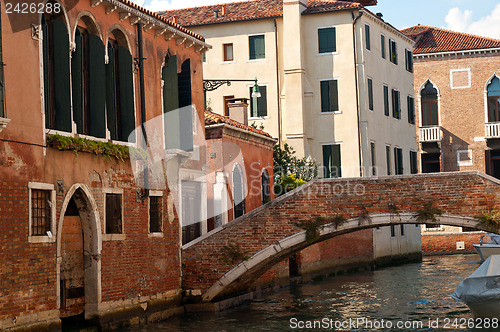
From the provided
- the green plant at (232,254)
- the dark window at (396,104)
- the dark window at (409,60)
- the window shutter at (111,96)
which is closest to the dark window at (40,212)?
the window shutter at (111,96)

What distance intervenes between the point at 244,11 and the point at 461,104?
10.1 meters

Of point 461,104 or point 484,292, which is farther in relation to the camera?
point 461,104

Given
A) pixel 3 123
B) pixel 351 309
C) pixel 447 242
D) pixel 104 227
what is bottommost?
pixel 351 309

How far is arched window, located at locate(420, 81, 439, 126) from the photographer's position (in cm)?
3186

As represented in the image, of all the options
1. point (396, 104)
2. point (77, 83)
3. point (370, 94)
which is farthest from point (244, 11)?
point (77, 83)

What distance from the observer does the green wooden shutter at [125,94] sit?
1314 centimetres

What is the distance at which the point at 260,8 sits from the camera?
85.4 ft

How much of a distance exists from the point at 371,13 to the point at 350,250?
7.51 meters

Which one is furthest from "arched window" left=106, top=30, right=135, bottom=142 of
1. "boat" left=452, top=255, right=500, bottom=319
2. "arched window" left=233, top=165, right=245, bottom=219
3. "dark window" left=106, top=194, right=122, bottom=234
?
"boat" left=452, top=255, right=500, bottom=319

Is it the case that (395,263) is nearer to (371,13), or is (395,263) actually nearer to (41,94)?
(371,13)

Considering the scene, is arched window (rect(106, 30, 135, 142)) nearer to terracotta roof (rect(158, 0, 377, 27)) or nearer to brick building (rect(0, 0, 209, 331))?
brick building (rect(0, 0, 209, 331))

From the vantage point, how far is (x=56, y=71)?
37.0ft

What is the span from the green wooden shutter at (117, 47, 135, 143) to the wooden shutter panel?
1286 millimetres

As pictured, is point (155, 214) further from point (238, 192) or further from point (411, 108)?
point (411, 108)
